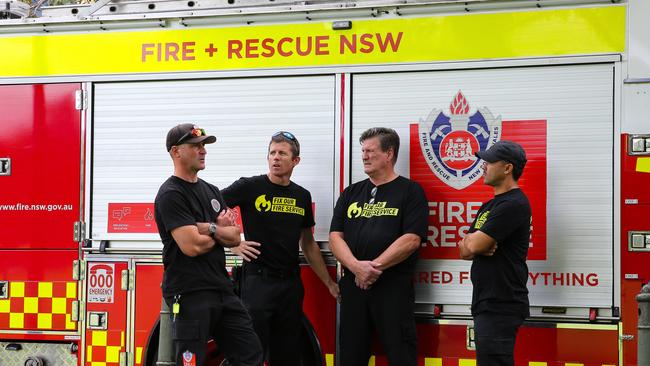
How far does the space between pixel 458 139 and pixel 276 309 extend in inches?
61.4

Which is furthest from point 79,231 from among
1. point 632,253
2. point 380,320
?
point 632,253

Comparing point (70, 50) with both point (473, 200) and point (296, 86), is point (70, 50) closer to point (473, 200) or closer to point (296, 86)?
point (296, 86)

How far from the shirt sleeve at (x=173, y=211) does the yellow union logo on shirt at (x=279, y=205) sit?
866mm

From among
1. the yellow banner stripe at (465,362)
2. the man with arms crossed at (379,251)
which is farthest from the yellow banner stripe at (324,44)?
the yellow banner stripe at (465,362)

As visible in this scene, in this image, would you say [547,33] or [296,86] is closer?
[547,33]

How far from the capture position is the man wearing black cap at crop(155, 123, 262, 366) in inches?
204

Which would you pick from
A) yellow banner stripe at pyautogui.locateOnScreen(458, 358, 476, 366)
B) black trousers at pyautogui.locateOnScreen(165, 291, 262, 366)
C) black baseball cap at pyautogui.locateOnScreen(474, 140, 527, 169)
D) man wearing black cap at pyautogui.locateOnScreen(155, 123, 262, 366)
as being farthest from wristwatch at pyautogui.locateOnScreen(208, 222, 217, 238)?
yellow banner stripe at pyautogui.locateOnScreen(458, 358, 476, 366)

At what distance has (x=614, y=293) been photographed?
5488 millimetres

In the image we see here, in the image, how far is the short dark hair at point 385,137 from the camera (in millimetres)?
5781

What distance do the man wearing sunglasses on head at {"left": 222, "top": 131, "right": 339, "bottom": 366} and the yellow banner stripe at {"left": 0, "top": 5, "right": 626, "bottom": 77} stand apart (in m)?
0.66

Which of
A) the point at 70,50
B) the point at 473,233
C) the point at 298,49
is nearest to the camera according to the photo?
the point at 473,233

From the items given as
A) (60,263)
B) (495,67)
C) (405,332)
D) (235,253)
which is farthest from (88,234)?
(495,67)

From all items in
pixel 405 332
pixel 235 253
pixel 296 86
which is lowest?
pixel 405 332

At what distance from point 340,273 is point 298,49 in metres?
1.49
